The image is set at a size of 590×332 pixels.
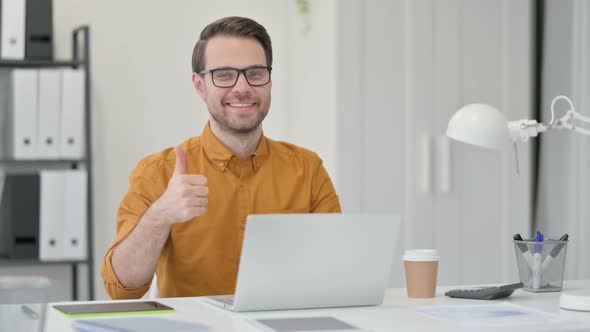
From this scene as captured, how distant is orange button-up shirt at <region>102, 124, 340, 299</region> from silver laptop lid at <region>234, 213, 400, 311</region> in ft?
1.93

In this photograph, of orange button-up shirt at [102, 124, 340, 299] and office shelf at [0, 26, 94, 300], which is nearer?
orange button-up shirt at [102, 124, 340, 299]

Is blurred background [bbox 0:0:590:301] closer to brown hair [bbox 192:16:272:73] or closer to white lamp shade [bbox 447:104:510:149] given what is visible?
brown hair [bbox 192:16:272:73]

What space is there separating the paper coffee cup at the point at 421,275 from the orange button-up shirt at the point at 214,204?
524 mm

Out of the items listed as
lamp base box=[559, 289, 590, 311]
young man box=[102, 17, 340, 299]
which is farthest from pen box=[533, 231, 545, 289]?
young man box=[102, 17, 340, 299]

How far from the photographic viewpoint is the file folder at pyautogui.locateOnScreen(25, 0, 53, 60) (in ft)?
11.6

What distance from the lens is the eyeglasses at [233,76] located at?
243cm

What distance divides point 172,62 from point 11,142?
2.58 ft

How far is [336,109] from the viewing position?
3551 millimetres

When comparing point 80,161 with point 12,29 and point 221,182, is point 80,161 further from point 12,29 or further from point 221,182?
point 221,182

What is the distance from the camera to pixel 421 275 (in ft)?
6.76

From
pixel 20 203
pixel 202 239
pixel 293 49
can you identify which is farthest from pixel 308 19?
pixel 202 239

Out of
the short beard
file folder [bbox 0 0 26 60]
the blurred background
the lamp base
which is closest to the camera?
the lamp base

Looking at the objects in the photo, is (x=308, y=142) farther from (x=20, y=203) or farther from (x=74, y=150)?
(x=20, y=203)

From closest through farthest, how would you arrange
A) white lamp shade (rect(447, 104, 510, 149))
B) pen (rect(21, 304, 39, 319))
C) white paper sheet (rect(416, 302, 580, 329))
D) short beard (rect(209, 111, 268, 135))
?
pen (rect(21, 304, 39, 319)) → white paper sheet (rect(416, 302, 580, 329)) → white lamp shade (rect(447, 104, 510, 149)) → short beard (rect(209, 111, 268, 135))
